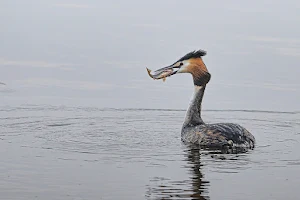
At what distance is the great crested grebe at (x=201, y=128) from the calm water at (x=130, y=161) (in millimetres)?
345

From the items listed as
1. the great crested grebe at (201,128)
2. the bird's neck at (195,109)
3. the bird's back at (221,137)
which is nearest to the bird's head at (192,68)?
the great crested grebe at (201,128)

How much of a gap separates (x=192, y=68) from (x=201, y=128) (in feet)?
5.10

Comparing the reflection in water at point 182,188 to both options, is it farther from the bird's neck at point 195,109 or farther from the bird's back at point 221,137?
the bird's neck at point 195,109

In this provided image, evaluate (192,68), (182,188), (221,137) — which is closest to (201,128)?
(221,137)

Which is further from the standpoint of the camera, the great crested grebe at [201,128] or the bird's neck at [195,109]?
the bird's neck at [195,109]

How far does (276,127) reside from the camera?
582 inches

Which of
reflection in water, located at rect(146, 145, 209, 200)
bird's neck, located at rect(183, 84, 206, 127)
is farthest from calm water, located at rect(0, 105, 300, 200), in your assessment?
bird's neck, located at rect(183, 84, 206, 127)

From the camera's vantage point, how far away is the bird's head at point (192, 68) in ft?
43.7

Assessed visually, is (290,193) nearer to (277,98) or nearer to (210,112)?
(210,112)

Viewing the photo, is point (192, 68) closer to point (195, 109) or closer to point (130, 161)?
point (195, 109)

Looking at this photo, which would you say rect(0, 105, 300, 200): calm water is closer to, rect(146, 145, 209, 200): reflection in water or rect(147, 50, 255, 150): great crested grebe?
rect(146, 145, 209, 200): reflection in water

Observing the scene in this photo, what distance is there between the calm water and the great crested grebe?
0.34 m

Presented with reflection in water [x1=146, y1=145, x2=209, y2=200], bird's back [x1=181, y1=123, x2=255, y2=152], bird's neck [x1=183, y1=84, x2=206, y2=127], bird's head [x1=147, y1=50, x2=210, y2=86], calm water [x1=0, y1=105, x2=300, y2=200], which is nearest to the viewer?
reflection in water [x1=146, y1=145, x2=209, y2=200]

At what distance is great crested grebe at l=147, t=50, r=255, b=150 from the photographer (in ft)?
38.7
